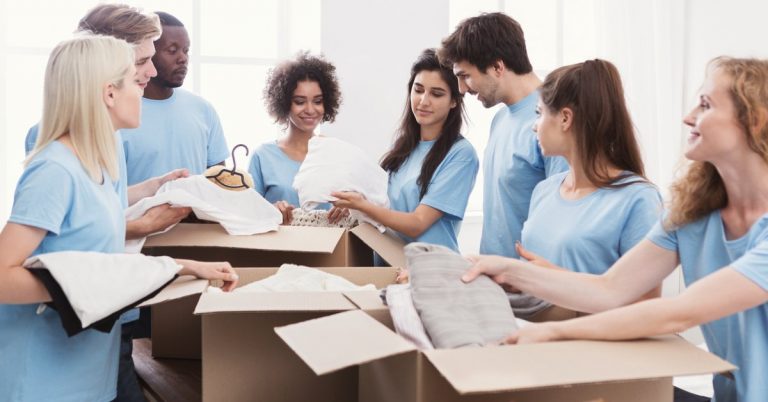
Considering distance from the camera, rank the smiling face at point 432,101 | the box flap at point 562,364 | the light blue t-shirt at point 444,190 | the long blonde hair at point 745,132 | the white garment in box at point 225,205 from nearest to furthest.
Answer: the box flap at point 562,364, the long blonde hair at point 745,132, the white garment in box at point 225,205, the light blue t-shirt at point 444,190, the smiling face at point 432,101

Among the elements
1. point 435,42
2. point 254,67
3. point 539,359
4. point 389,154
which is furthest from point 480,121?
point 539,359

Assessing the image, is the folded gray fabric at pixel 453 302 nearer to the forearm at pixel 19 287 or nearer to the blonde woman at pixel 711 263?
the blonde woman at pixel 711 263

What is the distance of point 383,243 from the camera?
1993 millimetres

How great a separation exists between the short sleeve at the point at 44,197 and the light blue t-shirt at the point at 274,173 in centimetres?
124

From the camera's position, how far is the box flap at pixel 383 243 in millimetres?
1893

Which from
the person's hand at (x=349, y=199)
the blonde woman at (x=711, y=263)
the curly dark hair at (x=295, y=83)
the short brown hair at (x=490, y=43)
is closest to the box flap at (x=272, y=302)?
the blonde woman at (x=711, y=263)

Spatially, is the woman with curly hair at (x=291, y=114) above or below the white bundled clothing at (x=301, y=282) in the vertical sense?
above

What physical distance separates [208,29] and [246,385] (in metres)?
3.48

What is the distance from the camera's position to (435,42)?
436 cm

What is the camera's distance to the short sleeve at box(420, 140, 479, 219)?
2.25m

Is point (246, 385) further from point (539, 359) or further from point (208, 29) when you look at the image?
point (208, 29)

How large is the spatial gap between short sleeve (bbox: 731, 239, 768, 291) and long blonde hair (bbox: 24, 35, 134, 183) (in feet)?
3.63

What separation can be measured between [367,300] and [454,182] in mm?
1081

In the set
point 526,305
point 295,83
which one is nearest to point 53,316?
point 526,305
